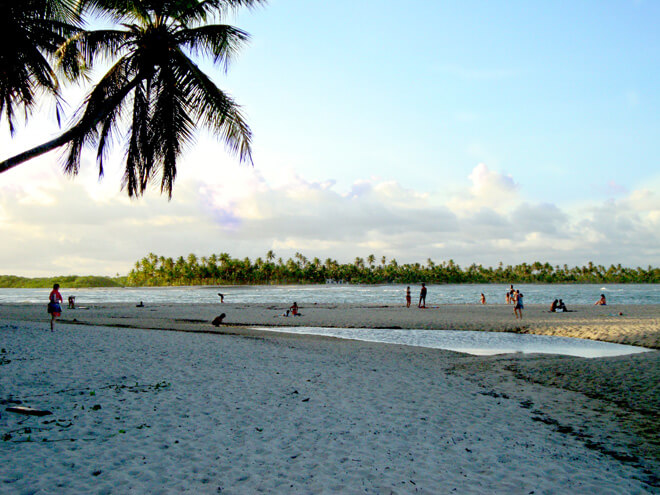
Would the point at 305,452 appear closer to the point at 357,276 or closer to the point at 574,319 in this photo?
the point at 574,319

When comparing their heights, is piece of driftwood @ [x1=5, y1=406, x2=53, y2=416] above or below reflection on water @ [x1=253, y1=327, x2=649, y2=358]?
above

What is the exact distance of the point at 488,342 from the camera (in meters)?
18.4

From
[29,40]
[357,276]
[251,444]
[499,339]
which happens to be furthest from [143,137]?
[357,276]

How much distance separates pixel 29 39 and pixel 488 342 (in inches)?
739

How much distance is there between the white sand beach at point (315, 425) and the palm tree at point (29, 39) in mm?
6442

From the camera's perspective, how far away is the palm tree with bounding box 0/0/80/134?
334 inches

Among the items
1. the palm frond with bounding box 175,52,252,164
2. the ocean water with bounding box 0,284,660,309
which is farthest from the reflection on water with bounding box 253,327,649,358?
the ocean water with bounding box 0,284,660,309

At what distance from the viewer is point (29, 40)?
9195 millimetres

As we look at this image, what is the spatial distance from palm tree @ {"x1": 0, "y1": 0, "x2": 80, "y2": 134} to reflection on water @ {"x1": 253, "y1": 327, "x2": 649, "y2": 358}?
49.4 ft

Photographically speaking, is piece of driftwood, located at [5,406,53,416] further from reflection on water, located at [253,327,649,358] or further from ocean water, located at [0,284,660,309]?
ocean water, located at [0,284,660,309]

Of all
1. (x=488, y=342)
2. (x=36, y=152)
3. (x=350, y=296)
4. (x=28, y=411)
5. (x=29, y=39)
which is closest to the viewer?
(x=28, y=411)

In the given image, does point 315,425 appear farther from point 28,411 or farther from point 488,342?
point 488,342

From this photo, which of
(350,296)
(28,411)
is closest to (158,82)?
(28,411)

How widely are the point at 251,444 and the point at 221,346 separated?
8816mm
